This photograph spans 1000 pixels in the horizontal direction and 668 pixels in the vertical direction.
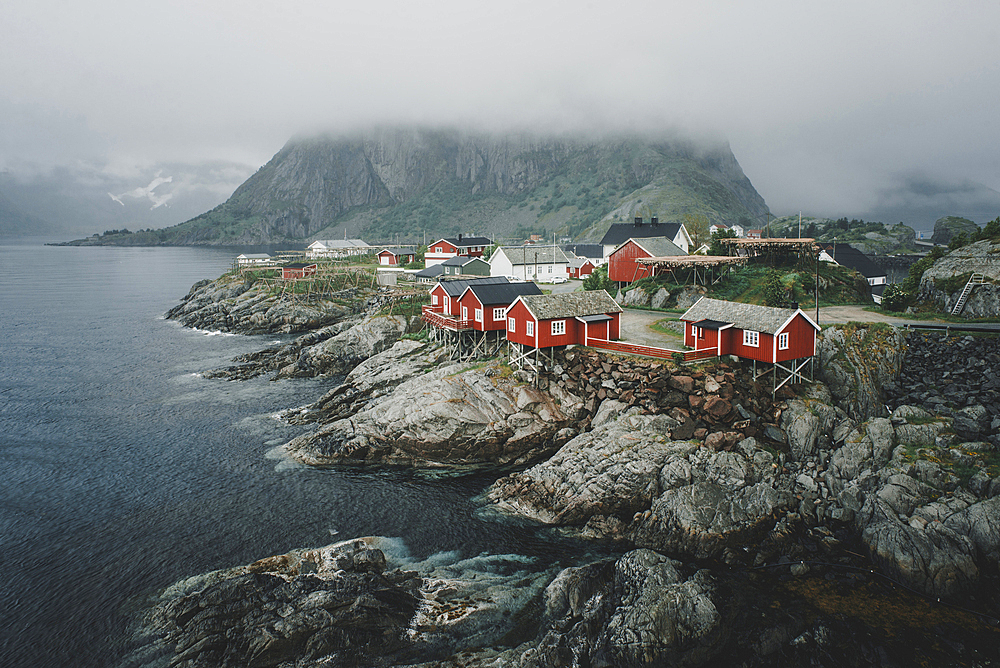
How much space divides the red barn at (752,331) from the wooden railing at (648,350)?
2.97 feet

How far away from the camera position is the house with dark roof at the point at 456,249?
110 m

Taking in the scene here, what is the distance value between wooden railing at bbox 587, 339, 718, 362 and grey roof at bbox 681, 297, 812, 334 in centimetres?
236

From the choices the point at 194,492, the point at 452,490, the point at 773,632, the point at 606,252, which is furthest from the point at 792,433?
the point at 606,252

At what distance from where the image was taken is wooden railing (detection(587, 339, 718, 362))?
1448 inches

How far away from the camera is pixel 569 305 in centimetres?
4231

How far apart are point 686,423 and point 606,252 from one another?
61770mm

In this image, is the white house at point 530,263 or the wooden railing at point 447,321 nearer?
the wooden railing at point 447,321

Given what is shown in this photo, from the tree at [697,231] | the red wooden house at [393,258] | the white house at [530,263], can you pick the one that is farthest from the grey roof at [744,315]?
the red wooden house at [393,258]

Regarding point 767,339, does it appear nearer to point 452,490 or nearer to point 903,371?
point 903,371

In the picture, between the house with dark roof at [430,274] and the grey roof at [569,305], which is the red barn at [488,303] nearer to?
the grey roof at [569,305]

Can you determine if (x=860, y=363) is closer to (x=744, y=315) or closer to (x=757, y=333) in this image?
(x=757, y=333)

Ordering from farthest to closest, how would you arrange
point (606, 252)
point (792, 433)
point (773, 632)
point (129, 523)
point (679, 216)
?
point (679, 216)
point (606, 252)
point (792, 433)
point (129, 523)
point (773, 632)

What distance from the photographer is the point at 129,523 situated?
29.6 meters

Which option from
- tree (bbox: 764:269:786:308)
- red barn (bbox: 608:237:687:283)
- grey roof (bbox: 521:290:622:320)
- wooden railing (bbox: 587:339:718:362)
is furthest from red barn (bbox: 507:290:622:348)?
red barn (bbox: 608:237:687:283)
